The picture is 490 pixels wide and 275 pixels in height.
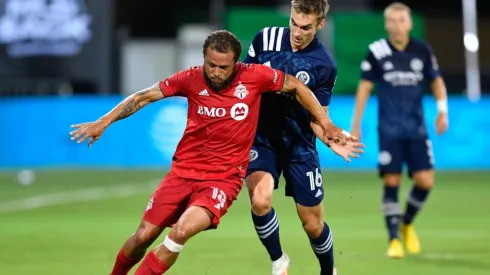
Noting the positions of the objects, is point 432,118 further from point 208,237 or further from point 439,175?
point 208,237

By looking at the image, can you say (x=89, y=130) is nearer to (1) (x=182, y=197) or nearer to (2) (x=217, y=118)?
(1) (x=182, y=197)

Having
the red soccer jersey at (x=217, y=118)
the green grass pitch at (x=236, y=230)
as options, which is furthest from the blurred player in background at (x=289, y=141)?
the green grass pitch at (x=236, y=230)

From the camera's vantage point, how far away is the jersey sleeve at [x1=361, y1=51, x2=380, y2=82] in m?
11.7

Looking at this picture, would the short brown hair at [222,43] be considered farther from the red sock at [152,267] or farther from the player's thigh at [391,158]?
the player's thigh at [391,158]

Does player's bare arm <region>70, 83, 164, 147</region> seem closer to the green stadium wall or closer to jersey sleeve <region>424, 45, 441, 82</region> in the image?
jersey sleeve <region>424, 45, 441, 82</region>

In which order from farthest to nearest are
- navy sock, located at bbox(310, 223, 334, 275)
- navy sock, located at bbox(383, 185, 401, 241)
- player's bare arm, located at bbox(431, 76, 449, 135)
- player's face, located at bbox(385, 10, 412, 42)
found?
player's bare arm, located at bbox(431, 76, 449, 135) < player's face, located at bbox(385, 10, 412, 42) < navy sock, located at bbox(383, 185, 401, 241) < navy sock, located at bbox(310, 223, 334, 275)

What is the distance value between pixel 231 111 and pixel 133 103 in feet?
2.28

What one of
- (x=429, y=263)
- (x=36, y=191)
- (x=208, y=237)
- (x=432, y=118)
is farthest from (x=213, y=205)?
(x=432, y=118)

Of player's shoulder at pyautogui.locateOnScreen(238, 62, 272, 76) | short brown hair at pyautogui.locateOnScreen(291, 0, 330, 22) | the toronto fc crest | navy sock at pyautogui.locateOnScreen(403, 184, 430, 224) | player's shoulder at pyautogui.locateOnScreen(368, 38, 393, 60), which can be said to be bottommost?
navy sock at pyautogui.locateOnScreen(403, 184, 430, 224)

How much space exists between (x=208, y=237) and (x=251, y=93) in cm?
474

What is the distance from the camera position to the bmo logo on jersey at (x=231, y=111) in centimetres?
809

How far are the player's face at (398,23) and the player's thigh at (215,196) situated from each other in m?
3.93

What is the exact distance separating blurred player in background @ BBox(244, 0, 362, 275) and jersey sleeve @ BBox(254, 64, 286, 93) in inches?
20.6

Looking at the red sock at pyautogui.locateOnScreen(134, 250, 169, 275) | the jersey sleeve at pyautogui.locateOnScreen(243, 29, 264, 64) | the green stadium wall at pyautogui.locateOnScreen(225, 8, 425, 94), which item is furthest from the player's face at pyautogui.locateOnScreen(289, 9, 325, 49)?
the green stadium wall at pyautogui.locateOnScreen(225, 8, 425, 94)
